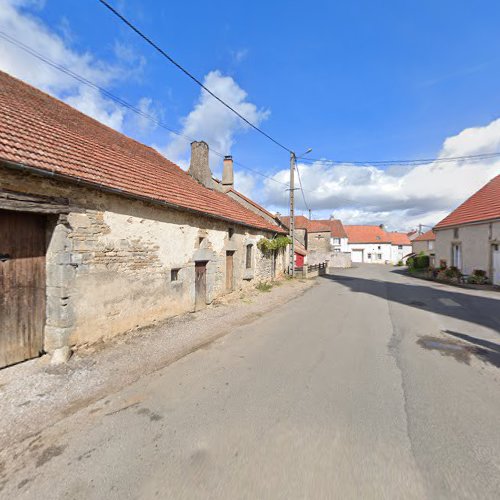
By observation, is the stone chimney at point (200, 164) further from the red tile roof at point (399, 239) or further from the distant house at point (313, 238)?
the red tile roof at point (399, 239)

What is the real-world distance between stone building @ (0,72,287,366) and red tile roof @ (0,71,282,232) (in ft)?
0.12

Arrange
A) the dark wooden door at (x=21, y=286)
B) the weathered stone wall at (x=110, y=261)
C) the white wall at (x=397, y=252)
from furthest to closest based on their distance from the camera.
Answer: the white wall at (x=397, y=252) → the weathered stone wall at (x=110, y=261) → the dark wooden door at (x=21, y=286)

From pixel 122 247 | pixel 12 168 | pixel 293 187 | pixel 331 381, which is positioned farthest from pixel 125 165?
pixel 293 187

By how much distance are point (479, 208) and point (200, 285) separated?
20.4 m

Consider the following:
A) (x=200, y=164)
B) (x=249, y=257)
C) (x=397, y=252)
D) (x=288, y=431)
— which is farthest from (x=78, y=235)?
(x=397, y=252)

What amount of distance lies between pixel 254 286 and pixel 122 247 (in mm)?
8638

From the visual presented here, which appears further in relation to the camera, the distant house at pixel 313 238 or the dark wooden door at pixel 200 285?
the distant house at pixel 313 238

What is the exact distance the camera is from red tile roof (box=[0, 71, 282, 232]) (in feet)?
16.7

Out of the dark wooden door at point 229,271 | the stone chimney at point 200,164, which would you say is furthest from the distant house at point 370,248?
the dark wooden door at point 229,271

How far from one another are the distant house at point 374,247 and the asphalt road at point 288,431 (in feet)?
192

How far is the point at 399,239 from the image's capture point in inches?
2569

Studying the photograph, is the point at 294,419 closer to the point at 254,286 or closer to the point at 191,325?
the point at 191,325

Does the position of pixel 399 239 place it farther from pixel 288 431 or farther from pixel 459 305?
pixel 288 431

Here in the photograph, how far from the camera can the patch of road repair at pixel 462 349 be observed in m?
5.16
